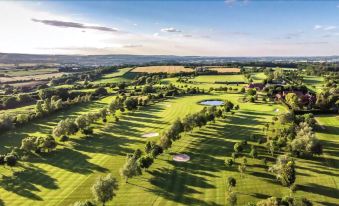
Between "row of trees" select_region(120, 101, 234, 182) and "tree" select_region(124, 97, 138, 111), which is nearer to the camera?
"row of trees" select_region(120, 101, 234, 182)

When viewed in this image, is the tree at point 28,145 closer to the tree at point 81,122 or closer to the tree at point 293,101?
the tree at point 81,122

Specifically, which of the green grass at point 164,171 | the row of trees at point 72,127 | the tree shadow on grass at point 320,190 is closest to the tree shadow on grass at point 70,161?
the green grass at point 164,171

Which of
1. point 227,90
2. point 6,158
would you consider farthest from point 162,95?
point 6,158

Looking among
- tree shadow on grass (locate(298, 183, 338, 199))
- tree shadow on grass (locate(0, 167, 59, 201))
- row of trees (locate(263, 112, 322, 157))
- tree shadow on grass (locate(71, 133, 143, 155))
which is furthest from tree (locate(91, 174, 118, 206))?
row of trees (locate(263, 112, 322, 157))

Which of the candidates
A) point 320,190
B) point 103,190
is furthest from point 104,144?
point 320,190

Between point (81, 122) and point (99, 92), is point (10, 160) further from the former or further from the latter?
point (99, 92)

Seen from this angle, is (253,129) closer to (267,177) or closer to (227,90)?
(267,177)

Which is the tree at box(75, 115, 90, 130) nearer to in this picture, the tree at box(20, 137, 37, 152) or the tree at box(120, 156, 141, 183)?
the tree at box(20, 137, 37, 152)
